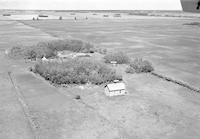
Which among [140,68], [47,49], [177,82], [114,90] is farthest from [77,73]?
[47,49]

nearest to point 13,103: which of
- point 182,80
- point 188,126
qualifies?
point 188,126

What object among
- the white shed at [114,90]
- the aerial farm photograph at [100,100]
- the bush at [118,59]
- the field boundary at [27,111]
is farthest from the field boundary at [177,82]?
the field boundary at [27,111]

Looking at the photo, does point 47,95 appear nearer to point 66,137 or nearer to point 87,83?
point 87,83

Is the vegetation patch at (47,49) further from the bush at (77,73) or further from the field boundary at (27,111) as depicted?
the field boundary at (27,111)

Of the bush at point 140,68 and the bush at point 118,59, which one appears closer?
the bush at point 140,68

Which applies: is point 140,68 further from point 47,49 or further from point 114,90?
point 47,49

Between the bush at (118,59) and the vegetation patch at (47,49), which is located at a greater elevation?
the vegetation patch at (47,49)
